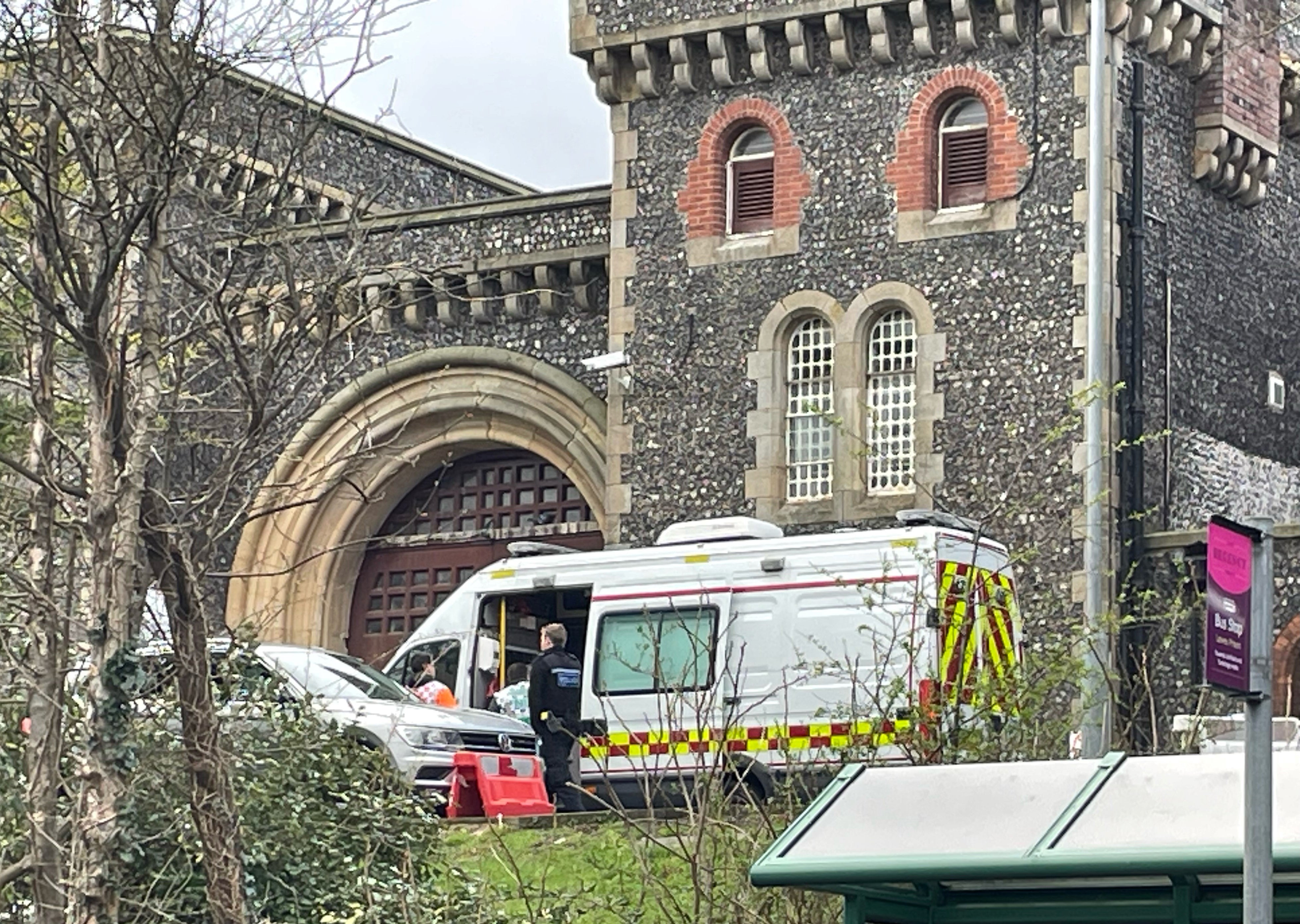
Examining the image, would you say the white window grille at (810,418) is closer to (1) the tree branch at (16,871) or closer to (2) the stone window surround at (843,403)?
(2) the stone window surround at (843,403)

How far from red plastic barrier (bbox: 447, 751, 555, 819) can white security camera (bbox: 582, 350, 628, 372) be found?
8134 millimetres

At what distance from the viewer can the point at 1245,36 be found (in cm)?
2920

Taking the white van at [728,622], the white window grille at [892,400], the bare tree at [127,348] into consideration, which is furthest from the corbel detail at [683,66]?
the bare tree at [127,348]

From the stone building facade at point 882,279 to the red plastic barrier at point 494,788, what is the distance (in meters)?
5.23

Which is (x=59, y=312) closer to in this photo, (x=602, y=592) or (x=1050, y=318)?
(x=602, y=592)

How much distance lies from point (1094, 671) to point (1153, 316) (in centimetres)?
1040

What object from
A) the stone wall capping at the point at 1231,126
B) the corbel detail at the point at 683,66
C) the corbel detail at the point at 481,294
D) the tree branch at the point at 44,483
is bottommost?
the tree branch at the point at 44,483

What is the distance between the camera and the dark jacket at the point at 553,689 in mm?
22219

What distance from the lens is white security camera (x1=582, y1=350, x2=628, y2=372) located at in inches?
1139

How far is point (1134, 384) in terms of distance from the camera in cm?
2678

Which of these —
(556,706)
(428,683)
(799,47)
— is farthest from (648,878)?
(799,47)

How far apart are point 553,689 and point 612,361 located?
7.17 metres

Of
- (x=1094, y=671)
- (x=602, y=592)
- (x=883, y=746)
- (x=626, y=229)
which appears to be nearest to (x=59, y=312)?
(x=883, y=746)

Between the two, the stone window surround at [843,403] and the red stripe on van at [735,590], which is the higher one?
the stone window surround at [843,403]
